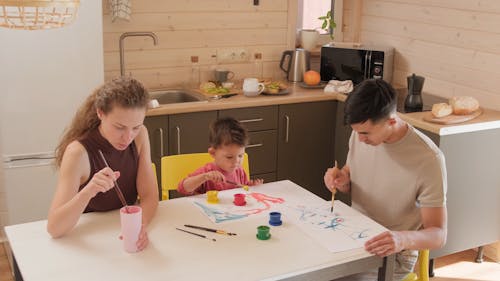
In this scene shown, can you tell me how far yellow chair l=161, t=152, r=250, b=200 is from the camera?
2.53m

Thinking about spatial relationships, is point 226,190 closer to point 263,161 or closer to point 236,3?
point 263,161

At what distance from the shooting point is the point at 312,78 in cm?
391

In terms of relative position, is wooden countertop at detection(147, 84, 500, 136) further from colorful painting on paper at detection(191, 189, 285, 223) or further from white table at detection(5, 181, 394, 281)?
white table at detection(5, 181, 394, 281)

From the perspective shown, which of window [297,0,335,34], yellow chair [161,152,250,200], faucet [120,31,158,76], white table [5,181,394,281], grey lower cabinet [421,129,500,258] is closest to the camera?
white table [5,181,394,281]

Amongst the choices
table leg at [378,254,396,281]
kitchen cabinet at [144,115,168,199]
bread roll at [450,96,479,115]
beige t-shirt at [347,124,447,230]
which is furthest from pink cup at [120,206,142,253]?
bread roll at [450,96,479,115]

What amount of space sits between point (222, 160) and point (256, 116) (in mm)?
1147

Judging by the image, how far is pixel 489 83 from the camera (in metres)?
3.33

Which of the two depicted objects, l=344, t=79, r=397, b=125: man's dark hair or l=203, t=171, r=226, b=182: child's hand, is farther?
l=203, t=171, r=226, b=182: child's hand

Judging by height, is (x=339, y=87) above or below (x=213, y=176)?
Result: above

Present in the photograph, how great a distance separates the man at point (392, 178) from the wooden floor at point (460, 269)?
1.20 meters

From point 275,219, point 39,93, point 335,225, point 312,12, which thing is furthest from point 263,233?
point 312,12

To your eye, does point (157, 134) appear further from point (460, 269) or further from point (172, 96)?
point (460, 269)

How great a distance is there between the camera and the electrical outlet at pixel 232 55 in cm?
395

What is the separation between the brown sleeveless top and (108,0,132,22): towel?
153 centimetres
